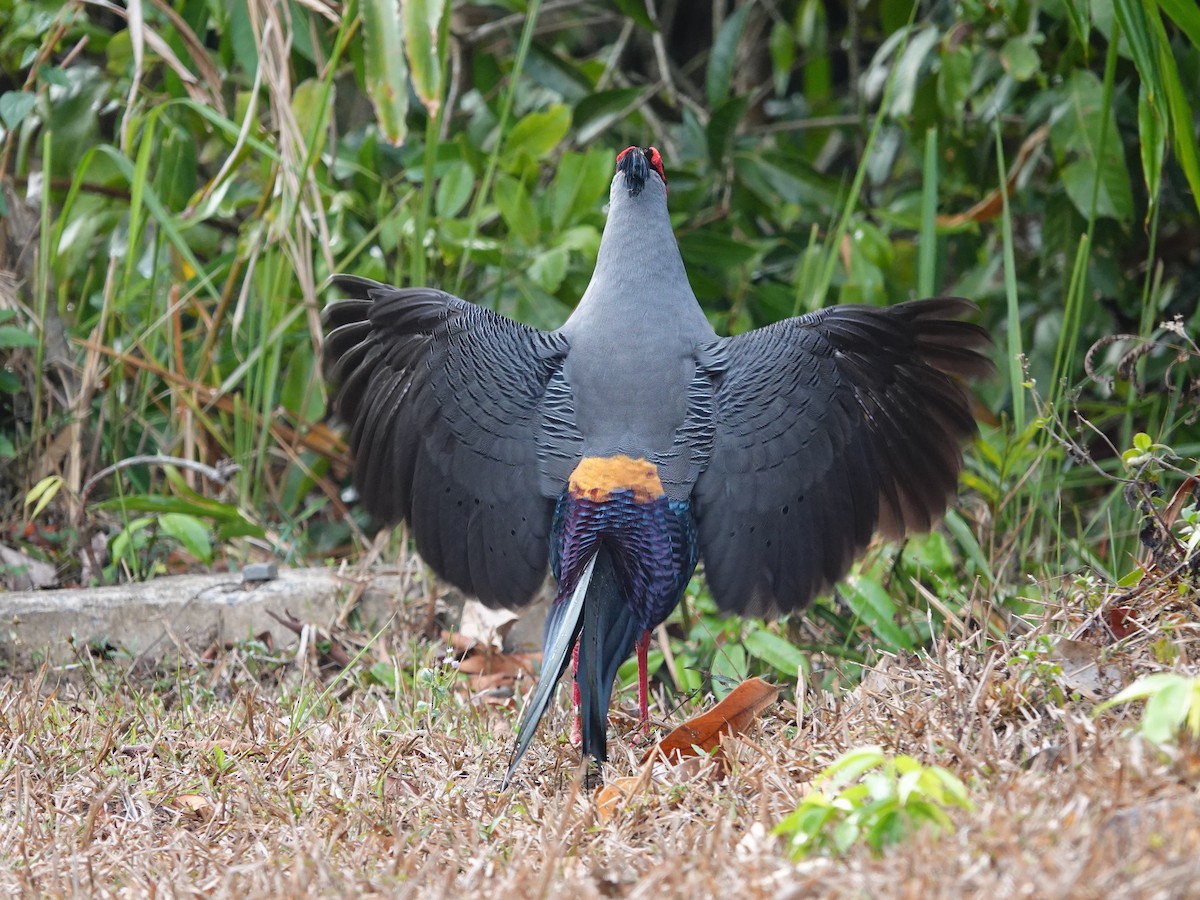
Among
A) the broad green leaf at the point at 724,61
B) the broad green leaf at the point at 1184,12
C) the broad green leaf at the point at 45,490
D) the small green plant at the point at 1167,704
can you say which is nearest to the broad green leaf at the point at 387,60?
the broad green leaf at the point at 45,490

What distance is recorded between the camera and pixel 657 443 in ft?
10.5

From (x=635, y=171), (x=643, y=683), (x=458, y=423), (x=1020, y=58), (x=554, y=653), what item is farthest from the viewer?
(x=1020, y=58)

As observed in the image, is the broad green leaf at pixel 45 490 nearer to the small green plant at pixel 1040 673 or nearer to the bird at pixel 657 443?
the bird at pixel 657 443

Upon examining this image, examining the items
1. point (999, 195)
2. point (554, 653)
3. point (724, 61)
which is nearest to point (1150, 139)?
point (999, 195)

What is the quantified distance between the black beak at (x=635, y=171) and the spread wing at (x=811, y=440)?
0.62 metres

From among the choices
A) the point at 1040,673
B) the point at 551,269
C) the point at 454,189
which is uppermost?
the point at 454,189

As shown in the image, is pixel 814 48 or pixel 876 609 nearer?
pixel 876 609

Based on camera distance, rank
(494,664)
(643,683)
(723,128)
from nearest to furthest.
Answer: (643,683) < (494,664) < (723,128)

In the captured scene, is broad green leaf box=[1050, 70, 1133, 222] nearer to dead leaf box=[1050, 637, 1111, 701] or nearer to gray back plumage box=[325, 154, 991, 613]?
gray back plumage box=[325, 154, 991, 613]

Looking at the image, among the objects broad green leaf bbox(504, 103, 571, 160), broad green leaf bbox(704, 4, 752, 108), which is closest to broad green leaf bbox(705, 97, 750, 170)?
broad green leaf bbox(704, 4, 752, 108)

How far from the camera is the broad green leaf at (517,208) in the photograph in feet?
15.3

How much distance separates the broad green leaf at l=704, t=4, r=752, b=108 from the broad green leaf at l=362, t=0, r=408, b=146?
2.19 meters

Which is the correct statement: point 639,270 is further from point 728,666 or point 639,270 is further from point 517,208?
point 517,208

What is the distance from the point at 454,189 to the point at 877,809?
3506 millimetres
